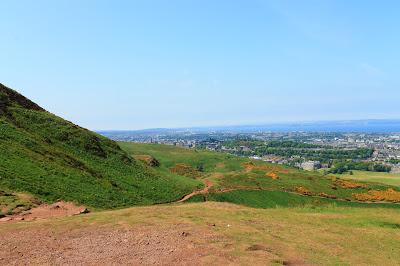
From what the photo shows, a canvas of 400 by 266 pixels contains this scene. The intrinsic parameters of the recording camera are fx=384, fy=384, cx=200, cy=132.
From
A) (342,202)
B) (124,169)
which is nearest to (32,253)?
(124,169)

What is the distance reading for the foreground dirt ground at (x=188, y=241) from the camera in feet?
70.3

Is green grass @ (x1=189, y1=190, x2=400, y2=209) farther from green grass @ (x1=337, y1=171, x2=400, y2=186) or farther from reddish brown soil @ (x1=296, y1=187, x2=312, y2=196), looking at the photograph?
green grass @ (x1=337, y1=171, x2=400, y2=186)

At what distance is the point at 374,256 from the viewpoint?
2514 cm

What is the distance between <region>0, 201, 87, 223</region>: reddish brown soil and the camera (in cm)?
3129

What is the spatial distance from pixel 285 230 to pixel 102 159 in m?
43.8

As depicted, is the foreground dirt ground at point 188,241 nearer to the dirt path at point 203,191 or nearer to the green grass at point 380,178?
the dirt path at point 203,191

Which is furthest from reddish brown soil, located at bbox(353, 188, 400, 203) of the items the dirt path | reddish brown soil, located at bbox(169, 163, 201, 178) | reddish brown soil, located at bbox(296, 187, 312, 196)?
reddish brown soil, located at bbox(169, 163, 201, 178)

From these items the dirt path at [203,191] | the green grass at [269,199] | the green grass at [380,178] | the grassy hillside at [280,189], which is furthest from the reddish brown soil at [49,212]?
the green grass at [380,178]

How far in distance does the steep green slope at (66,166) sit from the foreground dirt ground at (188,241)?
450 inches

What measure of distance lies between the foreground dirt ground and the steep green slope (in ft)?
37.5

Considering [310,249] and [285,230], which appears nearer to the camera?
[310,249]

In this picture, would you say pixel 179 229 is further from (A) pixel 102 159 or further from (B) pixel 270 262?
(A) pixel 102 159

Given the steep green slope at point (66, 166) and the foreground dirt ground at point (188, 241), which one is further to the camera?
the steep green slope at point (66, 166)

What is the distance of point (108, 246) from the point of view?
23.4 meters
